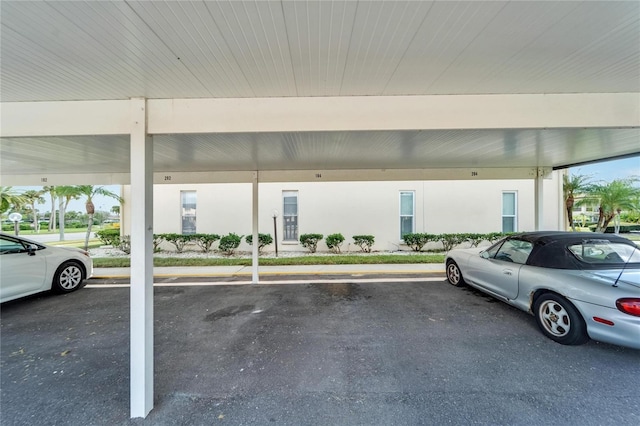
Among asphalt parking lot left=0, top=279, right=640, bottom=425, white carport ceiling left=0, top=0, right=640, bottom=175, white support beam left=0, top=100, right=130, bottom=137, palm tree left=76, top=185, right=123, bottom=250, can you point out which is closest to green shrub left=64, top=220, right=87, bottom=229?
palm tree left=76, top=185, right=123, bottom=250

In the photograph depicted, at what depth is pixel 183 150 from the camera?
4.72 m

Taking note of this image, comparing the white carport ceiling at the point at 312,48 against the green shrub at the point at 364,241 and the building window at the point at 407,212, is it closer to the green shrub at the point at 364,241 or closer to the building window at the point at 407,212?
the green shrub at the point at 364,241

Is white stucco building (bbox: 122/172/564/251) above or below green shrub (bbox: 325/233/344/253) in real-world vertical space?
above

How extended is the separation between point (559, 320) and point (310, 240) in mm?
7733

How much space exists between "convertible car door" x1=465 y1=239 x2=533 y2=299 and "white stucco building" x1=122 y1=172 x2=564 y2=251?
543 centimetres

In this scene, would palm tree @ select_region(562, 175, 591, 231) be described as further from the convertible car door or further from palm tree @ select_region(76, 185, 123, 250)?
palm tree @ select_region(76, 185, 123, 250)

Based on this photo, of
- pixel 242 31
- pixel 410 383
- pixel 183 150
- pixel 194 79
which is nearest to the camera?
pixel 242 31

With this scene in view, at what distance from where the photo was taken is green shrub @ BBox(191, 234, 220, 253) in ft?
33.9

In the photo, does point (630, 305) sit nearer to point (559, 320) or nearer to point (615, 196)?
point (559, 320)

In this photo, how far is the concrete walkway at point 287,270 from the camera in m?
7.15

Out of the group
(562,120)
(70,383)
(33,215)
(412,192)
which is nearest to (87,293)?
(70,383)

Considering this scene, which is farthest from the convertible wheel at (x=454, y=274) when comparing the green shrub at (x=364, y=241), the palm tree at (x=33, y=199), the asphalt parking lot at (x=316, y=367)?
the palm tree at (x=33, y=199)

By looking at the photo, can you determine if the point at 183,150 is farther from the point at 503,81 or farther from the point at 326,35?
the point at 503,81

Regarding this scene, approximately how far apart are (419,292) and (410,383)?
10.2ft
